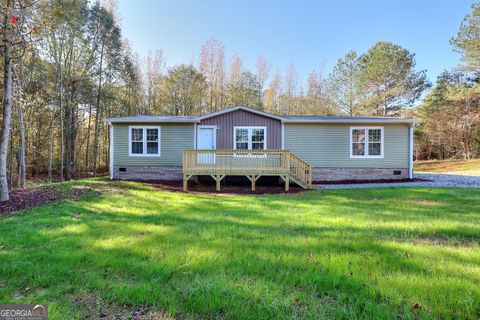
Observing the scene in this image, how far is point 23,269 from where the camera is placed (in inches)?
102

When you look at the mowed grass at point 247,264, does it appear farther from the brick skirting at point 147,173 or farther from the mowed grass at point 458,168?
the mowed grass at point 458,168

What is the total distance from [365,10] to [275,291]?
63.0 feet

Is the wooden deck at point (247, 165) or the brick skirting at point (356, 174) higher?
the wooden deck at point (247, 165)

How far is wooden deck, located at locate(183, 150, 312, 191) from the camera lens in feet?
32.0

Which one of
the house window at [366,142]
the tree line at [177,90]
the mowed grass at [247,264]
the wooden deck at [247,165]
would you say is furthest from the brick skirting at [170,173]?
the mowed grass at [247,264]

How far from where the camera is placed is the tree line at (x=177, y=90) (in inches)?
575

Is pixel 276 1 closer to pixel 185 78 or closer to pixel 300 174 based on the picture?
pixel 185 78

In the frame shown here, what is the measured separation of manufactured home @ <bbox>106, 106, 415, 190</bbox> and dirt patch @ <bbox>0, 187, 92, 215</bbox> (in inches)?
165

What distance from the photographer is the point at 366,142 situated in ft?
39.0

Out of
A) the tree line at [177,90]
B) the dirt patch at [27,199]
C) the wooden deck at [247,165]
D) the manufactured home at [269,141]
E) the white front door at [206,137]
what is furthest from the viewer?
the tree line at [177,90]

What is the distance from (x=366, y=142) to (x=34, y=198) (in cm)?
1335

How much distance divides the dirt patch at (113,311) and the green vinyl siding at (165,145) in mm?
10211

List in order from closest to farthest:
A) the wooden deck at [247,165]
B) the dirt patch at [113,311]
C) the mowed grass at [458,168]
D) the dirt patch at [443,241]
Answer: the dirt patch at [113,311]
the dirt patch at [443,241]
the wooden deck at [247,165]
the mowed grass at [458,168]

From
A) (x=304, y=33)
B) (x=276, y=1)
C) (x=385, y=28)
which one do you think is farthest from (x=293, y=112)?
(x=276, y=1)
